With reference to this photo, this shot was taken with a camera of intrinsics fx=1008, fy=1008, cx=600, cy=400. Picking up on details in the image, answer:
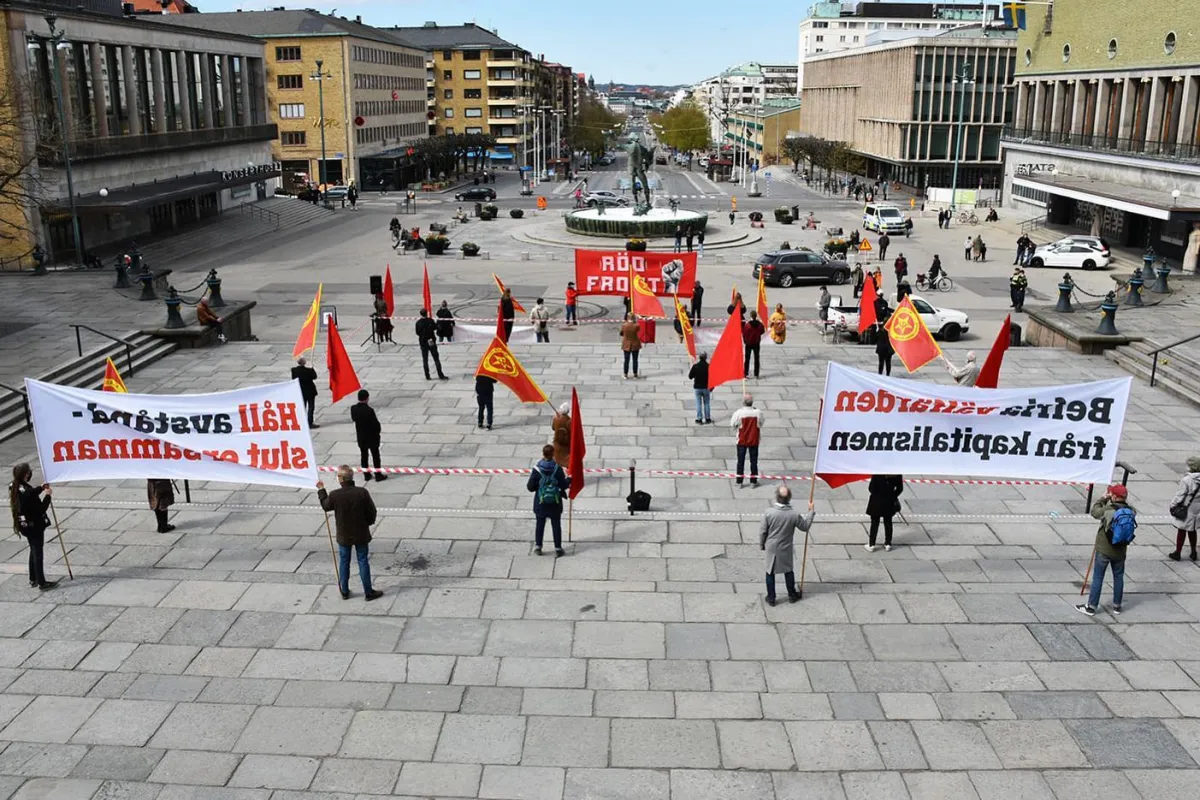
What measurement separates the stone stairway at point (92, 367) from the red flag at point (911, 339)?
16.4m

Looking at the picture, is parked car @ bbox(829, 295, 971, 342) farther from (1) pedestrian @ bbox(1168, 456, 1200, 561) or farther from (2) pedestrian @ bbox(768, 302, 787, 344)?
(1) pedestrian @ bbox(1168, 456, 1200, 561)

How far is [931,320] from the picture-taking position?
93.5 ft

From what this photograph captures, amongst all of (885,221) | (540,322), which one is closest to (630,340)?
(540,322)

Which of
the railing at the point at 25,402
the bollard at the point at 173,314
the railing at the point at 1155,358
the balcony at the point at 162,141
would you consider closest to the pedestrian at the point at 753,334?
the railing at the point at 1155,358

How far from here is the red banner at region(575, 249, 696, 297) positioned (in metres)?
27.1

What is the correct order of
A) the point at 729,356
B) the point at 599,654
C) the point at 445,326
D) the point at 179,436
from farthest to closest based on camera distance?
the point at 445,326 < the point at 729,356 < the point at 179,436 < the point at 599,654

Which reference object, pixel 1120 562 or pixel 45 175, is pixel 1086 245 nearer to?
pixel 1120 562

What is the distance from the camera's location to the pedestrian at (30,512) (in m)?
12.2

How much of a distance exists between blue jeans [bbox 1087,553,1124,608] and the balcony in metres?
43.2

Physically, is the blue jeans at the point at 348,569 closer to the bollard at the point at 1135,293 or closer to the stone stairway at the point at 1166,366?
the stone stairway at the point at 1166,366

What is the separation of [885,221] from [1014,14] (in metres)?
14.7

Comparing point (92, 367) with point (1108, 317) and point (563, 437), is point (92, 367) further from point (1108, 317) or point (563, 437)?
point (1108, 317)

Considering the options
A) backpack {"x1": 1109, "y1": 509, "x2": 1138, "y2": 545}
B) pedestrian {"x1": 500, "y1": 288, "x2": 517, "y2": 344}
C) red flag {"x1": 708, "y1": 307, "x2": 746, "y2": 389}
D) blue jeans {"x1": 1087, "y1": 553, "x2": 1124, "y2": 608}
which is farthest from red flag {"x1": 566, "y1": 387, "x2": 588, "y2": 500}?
pedestrian {"x1": 500, "y1": 288, "x2": 517, "y2": 344}

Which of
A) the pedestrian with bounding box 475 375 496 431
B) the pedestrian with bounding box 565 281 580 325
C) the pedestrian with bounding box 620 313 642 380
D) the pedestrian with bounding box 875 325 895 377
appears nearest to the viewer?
the pedestrian with bounding box 475 375 496 431
